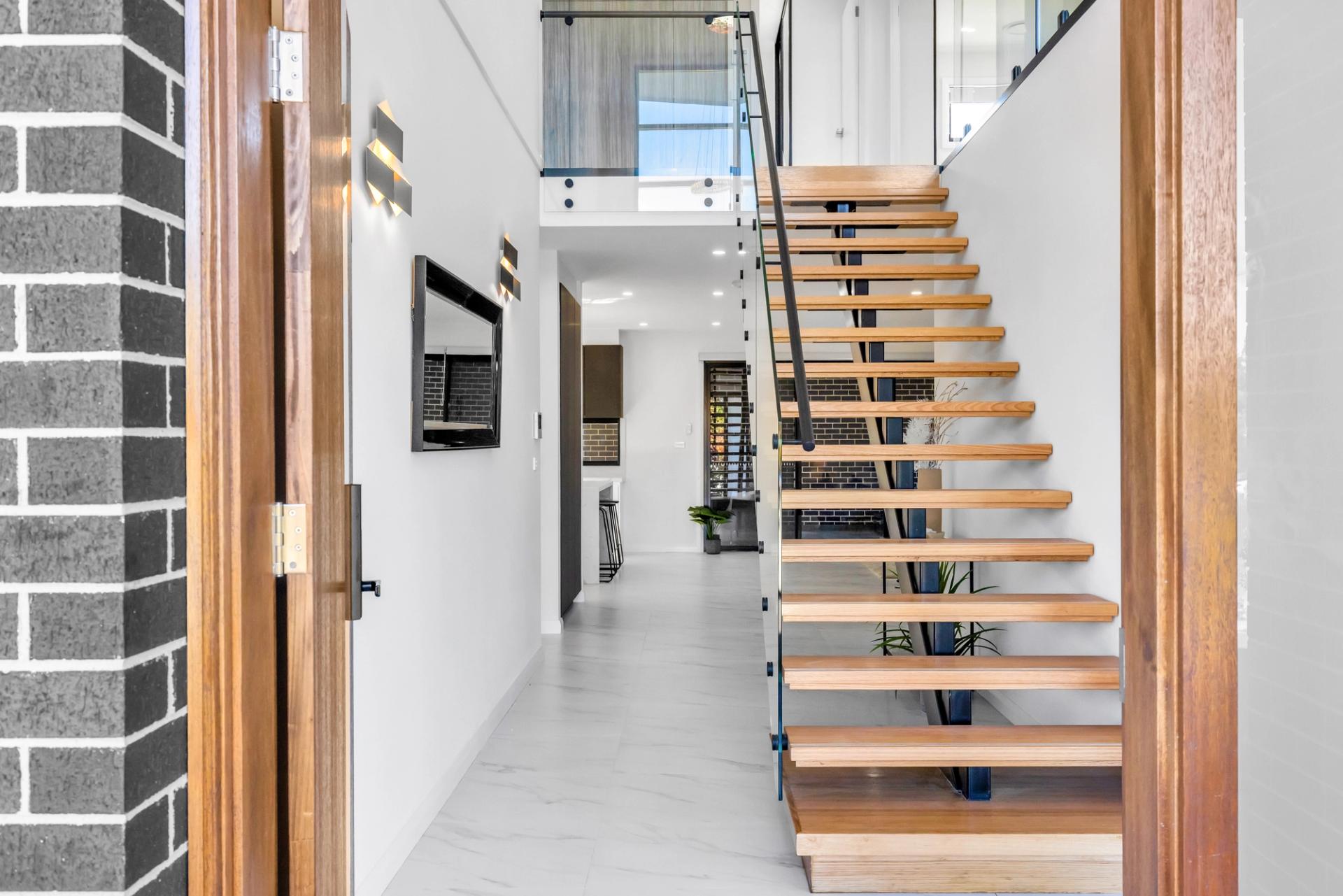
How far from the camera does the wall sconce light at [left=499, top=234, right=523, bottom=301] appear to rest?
4.02 meters

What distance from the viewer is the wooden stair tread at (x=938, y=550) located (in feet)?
9.71

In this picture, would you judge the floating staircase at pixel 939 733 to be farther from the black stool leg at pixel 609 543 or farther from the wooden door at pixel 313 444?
the black stool leg at pixel 609 543

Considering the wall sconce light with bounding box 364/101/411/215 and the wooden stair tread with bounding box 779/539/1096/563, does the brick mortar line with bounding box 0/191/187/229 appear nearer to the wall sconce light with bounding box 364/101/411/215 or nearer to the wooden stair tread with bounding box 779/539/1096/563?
the wall sconce light with bounding box 364/101/411/215

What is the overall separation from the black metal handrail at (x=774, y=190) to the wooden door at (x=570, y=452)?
164 cm

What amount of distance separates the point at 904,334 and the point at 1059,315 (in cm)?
70

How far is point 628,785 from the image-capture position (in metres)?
3.22

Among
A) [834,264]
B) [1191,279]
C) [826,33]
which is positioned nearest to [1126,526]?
[1191,279]

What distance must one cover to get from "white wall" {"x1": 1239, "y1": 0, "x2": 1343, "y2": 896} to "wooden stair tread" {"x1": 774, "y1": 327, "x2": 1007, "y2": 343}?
2.84 m

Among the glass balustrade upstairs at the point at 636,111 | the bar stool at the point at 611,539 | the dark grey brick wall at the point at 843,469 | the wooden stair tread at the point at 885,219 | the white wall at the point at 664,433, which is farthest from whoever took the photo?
the white wall at the point at 664,433

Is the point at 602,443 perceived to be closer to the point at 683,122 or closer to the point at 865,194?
the point at 683,122

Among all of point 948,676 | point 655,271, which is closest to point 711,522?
point 655,271

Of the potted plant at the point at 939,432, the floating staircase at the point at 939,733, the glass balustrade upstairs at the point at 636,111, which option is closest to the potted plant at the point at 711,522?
the potted plant at the point at 939,432

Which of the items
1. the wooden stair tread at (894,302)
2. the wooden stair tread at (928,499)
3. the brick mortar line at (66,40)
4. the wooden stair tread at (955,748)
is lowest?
the wooden stair tread at (955,748)

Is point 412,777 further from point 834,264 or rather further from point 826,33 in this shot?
point 826,33
